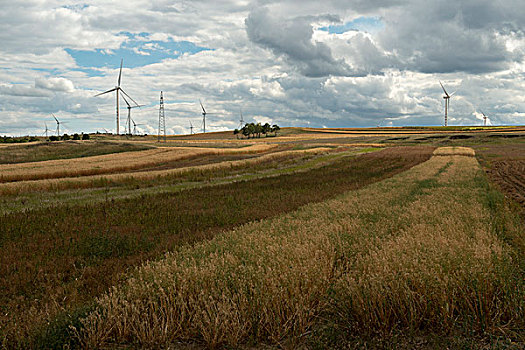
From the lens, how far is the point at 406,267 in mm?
6512

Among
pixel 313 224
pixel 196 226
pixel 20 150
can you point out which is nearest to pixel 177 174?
pixel 196 226

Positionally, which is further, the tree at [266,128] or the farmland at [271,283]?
the tree at [266,128]

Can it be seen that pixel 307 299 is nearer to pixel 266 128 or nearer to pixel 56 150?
pixel 56 150

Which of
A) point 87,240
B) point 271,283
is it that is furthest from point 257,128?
point 271,283

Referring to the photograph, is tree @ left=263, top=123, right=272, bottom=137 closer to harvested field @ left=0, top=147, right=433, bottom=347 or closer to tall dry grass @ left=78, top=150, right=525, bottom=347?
harvested field @ left=0, top=147, right=433, bottom=347

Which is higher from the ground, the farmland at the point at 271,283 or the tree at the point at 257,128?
the tree at the point at 257,128

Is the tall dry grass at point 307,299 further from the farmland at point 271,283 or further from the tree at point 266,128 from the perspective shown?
the tree at point 266,128

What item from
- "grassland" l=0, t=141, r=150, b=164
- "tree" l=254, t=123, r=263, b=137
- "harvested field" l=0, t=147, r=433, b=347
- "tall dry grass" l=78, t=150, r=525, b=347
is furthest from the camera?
"tree" l=254, t=123, r=263, b=137

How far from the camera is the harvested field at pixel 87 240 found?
267 inches

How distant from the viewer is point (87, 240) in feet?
39.3

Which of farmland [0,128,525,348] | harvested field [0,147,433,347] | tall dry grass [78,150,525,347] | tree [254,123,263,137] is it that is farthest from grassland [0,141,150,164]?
tree [254,123,263,137]

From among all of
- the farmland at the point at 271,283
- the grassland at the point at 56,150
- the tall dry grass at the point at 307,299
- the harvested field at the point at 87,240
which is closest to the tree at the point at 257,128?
the grassland at the point at 56,150

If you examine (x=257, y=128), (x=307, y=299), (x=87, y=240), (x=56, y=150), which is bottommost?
(x=87, y=240)

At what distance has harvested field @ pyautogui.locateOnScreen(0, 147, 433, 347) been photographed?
6.77 metres
